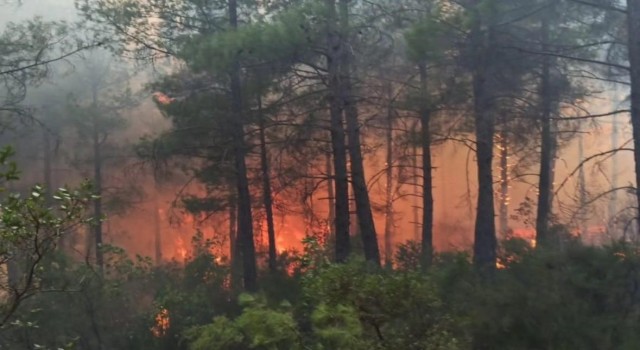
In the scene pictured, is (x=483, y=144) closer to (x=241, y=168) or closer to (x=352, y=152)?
(x=352, y=152)

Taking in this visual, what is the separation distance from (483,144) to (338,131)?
3.21 metres

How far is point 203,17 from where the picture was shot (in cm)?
1538

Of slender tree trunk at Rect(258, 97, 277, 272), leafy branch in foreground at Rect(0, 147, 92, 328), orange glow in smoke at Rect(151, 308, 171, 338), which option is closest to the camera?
leafy branch in foreground at Rect(0, 147, 92, 328)

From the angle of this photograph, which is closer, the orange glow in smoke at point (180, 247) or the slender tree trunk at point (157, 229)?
the slender tree trunk at point (157, 229)

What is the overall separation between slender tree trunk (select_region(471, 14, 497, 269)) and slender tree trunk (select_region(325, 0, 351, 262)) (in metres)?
2.91

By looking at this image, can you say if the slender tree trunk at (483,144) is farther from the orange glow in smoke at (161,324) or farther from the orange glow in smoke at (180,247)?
the orange glow in smoke at (180,247)

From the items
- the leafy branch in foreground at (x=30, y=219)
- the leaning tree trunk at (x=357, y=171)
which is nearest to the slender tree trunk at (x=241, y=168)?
the leaning tree trunk at (x=357, y=171)

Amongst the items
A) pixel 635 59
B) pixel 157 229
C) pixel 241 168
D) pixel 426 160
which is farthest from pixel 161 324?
pixel 157 229

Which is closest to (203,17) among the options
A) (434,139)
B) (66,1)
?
(434,139)

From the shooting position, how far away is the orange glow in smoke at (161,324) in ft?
45.2

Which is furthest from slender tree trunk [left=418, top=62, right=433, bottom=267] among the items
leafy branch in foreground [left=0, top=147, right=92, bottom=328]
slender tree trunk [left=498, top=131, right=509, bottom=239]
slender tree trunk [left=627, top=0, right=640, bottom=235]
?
leafy branch in foreground [left=0, top=147, right=92, bottom=328]

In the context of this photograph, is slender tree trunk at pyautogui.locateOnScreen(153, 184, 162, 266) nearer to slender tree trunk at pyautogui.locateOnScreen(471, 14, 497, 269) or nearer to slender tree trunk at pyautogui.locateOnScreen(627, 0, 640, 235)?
slender tree trunk at pyautogui.locateOnScreen(471, 14, 497, 269)

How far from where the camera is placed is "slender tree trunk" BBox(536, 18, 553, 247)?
13844 millimetres

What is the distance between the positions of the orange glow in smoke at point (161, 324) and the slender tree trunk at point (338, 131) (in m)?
4.16
